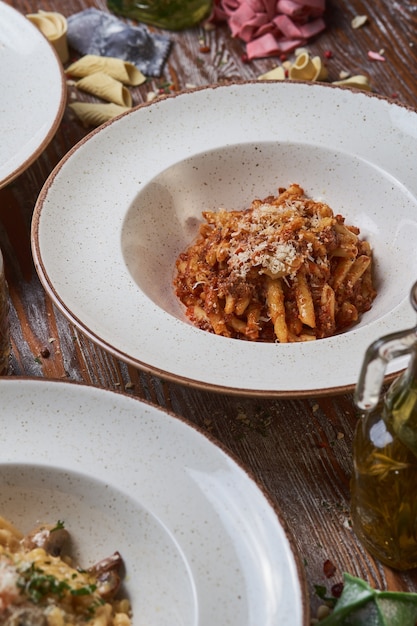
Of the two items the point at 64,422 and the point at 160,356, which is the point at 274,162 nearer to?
the point at 160,356

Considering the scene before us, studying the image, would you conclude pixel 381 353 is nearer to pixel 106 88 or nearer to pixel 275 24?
pixel 106 88

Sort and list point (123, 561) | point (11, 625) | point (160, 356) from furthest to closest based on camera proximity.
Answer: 1. point (160, 356)
2. point (123, 561)
3. point (11, 625)

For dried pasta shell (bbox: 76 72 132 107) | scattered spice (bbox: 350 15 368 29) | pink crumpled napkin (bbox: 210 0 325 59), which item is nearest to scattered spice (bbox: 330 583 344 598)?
dried pasta shell (bbox: 76 72 132 107)

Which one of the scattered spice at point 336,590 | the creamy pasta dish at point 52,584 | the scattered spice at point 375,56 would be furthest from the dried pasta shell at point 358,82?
the creamy pasta dish at point 52,584

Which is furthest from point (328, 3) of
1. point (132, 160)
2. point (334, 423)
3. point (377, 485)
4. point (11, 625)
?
point (11, 625)

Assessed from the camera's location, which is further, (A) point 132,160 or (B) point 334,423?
(A) point 132,160

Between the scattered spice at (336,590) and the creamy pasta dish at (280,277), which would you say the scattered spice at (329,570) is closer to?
the scattered spice at (336,590)
